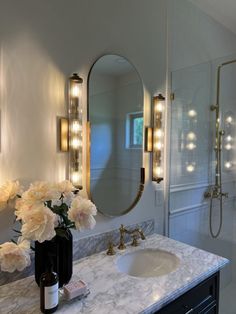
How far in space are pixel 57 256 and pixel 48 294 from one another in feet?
0.66

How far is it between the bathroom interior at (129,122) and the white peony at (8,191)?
0.22 ft

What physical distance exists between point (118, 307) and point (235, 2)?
253cm

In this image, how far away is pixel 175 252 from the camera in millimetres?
1690

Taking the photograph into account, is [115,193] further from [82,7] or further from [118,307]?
[82,7]

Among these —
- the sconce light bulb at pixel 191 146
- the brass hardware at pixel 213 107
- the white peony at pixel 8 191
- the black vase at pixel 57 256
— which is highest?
the brass hardware at pixel 213 107

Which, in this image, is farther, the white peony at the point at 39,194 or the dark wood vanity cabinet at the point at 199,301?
the dark wood vanity cabinet at the point at 199,301

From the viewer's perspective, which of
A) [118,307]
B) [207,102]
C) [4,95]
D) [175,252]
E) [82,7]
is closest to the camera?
[118,307]

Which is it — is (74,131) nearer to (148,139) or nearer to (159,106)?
(148,139)

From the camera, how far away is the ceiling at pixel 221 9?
2240 millimetres

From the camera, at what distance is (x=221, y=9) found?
234 centimetres

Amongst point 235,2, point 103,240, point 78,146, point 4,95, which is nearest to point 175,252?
point 103,240

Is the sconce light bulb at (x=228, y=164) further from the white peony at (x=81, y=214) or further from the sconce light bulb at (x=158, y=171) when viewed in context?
the white peony at (x=81, y=214)

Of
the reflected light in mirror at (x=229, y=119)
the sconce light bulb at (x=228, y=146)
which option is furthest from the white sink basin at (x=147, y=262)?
the reflected light in mirror at (x=229, y=119)

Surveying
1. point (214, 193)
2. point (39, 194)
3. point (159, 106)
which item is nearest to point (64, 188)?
point (39, 194)
